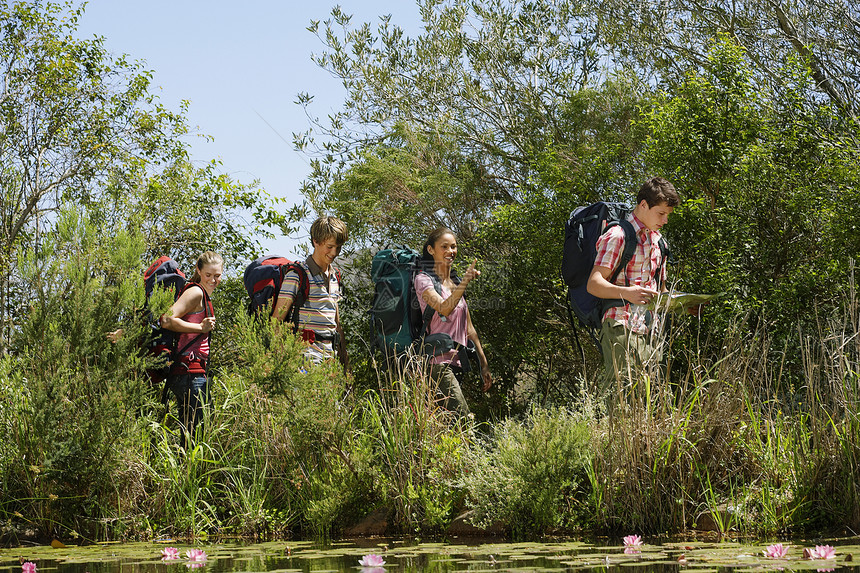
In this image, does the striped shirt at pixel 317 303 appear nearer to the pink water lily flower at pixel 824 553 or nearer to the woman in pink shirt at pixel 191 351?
the woman in pink shirt at pixel 191 351

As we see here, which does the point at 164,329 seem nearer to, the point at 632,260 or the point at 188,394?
the point at 188,394

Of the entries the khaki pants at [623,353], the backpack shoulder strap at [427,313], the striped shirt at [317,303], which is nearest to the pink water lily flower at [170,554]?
the striped shirt at [317,303]

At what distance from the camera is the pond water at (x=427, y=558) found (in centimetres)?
358

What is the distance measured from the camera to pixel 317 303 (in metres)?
6.39

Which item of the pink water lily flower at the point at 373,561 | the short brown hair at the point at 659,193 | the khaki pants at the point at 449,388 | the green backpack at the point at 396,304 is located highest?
the short brown hair at the point at 659,193

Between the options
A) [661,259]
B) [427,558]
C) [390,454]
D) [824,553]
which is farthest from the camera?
[661,259]

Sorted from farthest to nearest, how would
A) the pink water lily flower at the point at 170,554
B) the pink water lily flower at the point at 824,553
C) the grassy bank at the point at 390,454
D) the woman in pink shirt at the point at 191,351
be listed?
1. the woman in pink shirt at the point at 191,351
2. the grassy bank at the point at 390,454
3. the pink water lily flower at the point at 170,554
4. the pink water lily flower at the point at 824,553

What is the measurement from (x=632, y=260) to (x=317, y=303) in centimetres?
211

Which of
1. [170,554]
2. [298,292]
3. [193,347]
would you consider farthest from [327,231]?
[170,554]

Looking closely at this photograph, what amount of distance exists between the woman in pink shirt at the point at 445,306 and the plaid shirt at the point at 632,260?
0.89 meters

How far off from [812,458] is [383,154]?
6907 mm

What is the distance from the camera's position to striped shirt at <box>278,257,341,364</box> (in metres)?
6.26

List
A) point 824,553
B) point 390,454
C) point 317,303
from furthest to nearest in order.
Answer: point 317,303 → point 390,454 → point 824,553

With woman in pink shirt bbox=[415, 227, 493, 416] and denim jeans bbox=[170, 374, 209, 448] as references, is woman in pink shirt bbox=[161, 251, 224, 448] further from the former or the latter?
woman in pink shirt bbox=[415, 227, 493, 416]
